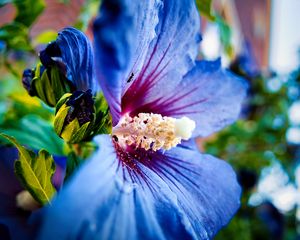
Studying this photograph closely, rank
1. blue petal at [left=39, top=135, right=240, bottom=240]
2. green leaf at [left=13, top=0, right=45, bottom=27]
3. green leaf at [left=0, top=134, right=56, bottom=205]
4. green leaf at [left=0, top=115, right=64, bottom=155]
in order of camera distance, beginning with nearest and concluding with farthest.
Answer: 1. blue petal at [left=39, top=135, right=240, bottom=240]
2. green leaf at [left=0, top=134, right=56, bottom=205]
3. green leaf at [left=0, top=115, right=64, bottom=155]
4. green leaf at [left=13, top=0, right=45, bottom=27]

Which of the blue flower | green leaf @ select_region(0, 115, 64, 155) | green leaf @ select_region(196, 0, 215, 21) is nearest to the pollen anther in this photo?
the blue flower

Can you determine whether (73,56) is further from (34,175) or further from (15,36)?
(15,36)

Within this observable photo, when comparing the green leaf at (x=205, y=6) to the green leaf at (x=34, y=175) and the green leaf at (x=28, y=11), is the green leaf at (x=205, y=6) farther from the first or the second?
the green leaf at (x=34, y=175)

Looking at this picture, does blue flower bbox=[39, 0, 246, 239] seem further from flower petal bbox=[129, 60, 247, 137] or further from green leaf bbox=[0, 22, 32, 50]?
green leaf bbox=[0, 22, 32, 50]

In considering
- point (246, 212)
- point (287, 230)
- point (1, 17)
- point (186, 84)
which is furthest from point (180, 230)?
point (1, 17)

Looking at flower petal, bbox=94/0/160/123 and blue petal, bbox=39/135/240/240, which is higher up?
flower petal, bbox=94/0/160/123

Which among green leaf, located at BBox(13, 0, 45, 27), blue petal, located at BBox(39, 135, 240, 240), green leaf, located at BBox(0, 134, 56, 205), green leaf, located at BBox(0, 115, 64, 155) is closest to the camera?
blue petal, located at BBox(39, 135, 240, 240)

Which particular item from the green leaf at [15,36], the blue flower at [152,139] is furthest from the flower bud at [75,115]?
the green leaf at [15,36]
